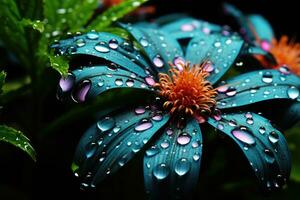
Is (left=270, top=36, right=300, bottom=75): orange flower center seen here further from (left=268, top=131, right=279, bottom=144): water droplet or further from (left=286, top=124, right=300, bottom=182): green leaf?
(left=268, top=131, right=279, bottom=144): water droplet

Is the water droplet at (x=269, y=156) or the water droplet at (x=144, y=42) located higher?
the water droplet at (x=144, y=42)

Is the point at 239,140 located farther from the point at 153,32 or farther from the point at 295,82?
the point at 153,32

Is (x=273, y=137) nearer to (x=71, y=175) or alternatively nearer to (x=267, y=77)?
(x=267, y=77)

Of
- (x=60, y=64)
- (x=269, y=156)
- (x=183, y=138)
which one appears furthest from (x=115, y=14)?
(x=269, y=156)

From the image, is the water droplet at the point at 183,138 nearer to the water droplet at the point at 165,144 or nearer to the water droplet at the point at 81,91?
the water droplet at the point at 165,144

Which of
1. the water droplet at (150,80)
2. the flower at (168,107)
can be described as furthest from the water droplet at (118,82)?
the water droplet at (150,80)

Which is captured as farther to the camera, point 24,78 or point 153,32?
point 24,78

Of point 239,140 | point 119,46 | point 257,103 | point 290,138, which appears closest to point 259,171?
point 239,140
